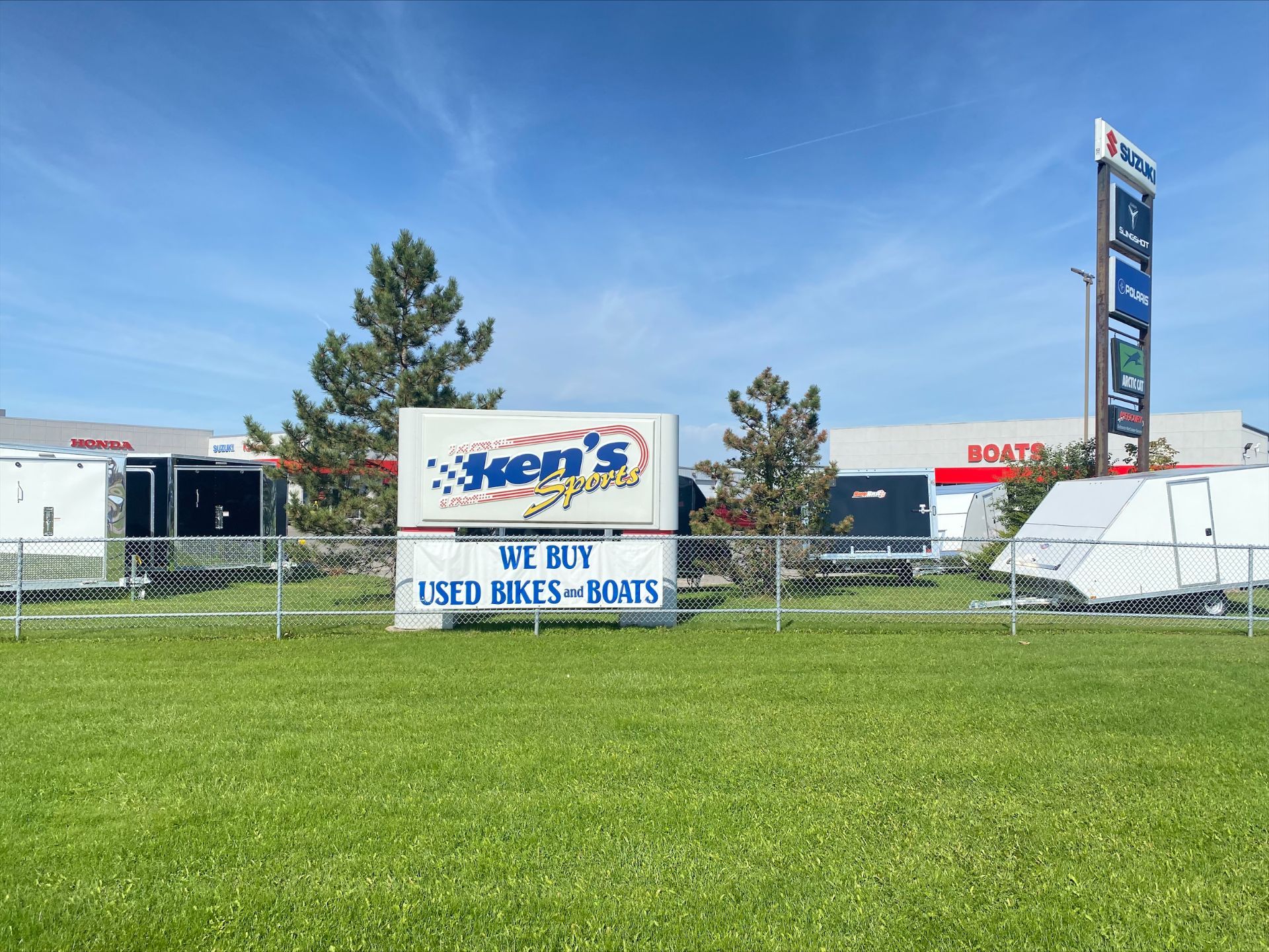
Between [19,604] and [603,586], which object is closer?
[19,604]

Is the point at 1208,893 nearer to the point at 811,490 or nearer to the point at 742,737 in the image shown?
the point at 742,737

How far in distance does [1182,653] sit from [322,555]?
512 inches

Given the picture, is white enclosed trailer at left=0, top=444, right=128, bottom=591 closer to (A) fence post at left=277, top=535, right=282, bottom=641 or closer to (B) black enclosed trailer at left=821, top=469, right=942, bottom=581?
(A) fence post at left=277, top=535, right=282, bottom=641

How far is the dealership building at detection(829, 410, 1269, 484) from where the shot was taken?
126 ft

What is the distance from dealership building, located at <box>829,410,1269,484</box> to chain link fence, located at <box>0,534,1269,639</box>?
22579 mm

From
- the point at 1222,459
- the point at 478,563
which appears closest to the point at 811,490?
the point at 478,563

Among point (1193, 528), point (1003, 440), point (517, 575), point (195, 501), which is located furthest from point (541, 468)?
point (1003, 440)

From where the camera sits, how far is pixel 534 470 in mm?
11930

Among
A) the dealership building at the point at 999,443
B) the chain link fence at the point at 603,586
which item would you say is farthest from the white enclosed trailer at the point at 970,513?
the dealership building at the point at 999,443

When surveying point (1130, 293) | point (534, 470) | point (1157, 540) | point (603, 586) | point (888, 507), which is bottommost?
point (603, 586)

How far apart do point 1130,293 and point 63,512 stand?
2281cm

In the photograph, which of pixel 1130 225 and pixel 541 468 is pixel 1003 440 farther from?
pixel 541 468

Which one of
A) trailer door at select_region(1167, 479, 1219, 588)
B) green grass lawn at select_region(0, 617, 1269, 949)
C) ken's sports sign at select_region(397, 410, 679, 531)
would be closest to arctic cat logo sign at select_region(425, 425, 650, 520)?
ken's sports sign at select_region(397, 410, 679, 531)

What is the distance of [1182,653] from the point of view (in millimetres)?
9875
